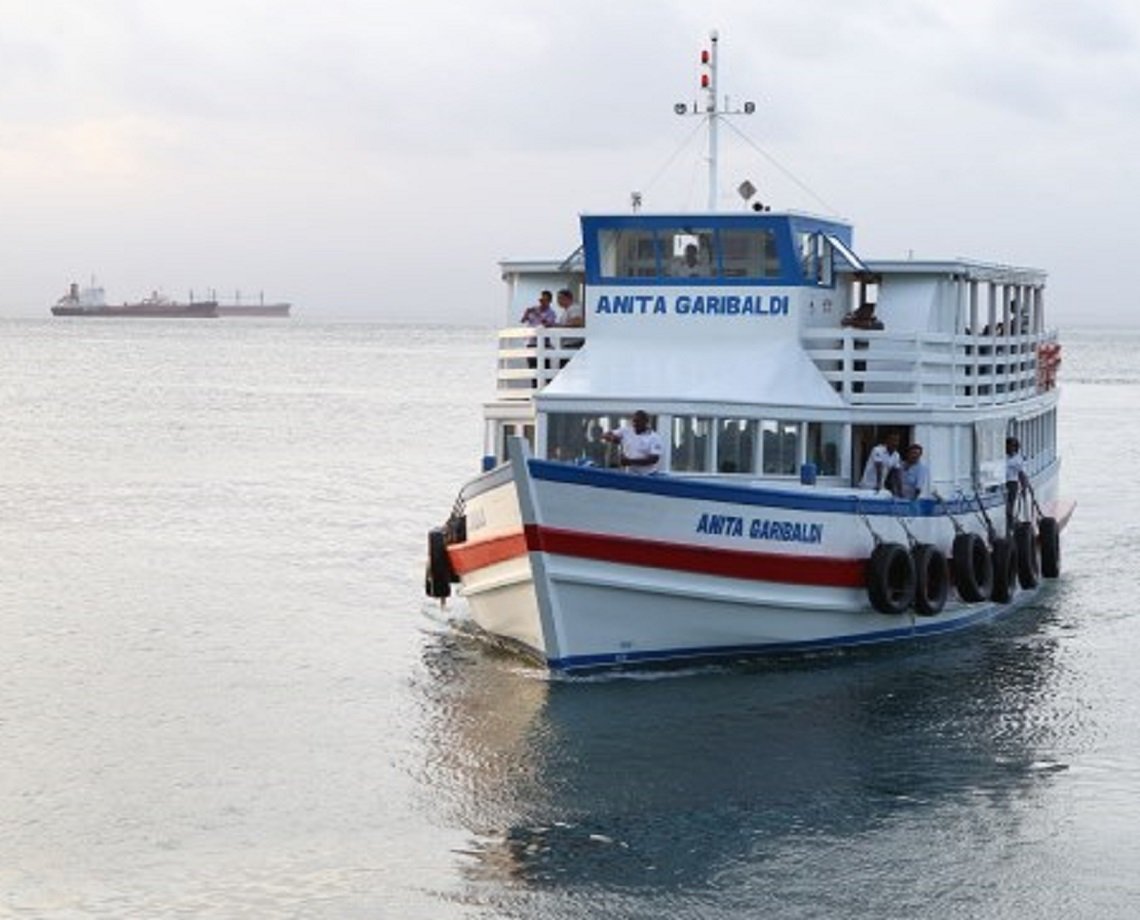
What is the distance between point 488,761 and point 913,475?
7.64 m

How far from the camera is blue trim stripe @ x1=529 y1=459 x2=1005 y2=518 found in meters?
22.7

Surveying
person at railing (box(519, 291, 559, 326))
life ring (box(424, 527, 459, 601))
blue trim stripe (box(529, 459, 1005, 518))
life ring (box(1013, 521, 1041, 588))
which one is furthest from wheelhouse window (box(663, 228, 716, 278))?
life ring (box(1013, 521, 1041, 588))

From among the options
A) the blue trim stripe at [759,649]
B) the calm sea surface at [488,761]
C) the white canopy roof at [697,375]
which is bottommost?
the calm sea surface at [488,761]

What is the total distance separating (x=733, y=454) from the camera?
25375mm

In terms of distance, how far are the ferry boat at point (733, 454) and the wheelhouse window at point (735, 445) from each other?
29mm

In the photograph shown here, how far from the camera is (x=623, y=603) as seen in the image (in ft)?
77.0

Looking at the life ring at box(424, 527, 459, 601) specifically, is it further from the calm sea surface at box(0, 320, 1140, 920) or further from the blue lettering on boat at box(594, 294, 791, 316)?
the blue lettering on boat at box(594, 294, 791, 316)

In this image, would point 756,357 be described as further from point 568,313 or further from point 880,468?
point 568,313

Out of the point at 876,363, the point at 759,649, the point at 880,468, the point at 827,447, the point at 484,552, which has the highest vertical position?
the point at 876,363

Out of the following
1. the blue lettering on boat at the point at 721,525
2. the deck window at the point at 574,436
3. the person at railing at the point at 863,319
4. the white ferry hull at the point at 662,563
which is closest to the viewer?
the white ferry hull at the point at 662,563

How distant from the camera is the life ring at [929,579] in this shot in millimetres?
25766

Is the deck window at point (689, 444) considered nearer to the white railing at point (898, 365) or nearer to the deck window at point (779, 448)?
the deck window at point (779, 448)

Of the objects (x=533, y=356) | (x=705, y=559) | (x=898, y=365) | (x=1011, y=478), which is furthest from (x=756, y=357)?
(x=1011, y=478)

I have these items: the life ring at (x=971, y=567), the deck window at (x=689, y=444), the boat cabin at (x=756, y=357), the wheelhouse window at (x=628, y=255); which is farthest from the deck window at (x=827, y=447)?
the wheelhouse window at (x=628, y=255)
